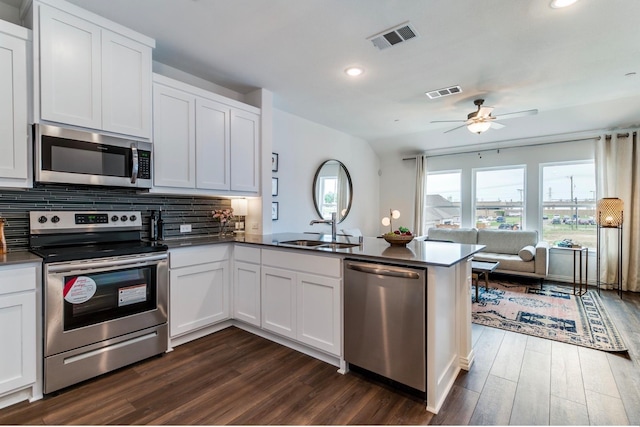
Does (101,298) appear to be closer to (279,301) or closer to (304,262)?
(279,301)

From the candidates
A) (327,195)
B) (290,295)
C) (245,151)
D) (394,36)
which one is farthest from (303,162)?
(290,295)

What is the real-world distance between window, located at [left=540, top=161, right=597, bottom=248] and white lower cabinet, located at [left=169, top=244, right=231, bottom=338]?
545 centimetres

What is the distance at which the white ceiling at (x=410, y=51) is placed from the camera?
214 centimetres

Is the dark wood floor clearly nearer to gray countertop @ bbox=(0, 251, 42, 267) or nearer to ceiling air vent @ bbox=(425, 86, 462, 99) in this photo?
gray countertop @ bbox=(0, 251, 42, 267)

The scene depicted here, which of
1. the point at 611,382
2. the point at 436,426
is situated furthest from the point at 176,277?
the point at 611,382

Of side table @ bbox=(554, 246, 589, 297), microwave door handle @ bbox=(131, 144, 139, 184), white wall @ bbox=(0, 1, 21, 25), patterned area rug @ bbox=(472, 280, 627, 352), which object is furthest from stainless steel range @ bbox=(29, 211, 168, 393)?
side table @ bbox=(554, 246, 589, 297)

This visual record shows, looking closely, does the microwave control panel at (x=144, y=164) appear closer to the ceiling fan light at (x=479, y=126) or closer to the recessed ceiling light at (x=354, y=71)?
the recessed ceiling light at (x=354, y=71)

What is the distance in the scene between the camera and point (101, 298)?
2.16m

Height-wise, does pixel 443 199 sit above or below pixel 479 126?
below

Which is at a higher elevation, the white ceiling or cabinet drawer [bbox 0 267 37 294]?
the white ceiling

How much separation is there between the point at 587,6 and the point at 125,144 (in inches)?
139

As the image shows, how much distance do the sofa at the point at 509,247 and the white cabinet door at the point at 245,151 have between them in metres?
3.81

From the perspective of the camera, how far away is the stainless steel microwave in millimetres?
2041

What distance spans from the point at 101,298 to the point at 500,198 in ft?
20.4
